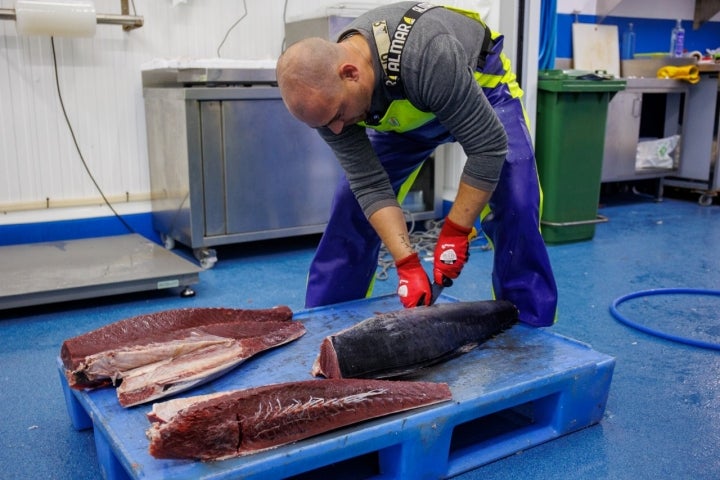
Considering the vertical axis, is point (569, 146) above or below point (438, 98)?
below

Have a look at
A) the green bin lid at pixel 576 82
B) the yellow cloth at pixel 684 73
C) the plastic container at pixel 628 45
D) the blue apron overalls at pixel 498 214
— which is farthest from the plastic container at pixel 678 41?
the blue apron overalls at pixel 498 214

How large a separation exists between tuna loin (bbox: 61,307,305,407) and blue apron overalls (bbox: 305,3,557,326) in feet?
1.23

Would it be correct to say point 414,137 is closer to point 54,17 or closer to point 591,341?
point 591,341

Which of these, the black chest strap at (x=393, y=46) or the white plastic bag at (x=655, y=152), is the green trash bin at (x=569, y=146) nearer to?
the white plastic bag at (x=655, y=152)

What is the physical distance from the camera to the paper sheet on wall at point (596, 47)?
18.1 ft

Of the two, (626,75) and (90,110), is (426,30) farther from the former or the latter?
(626,75)

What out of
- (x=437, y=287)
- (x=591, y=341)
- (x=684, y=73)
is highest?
(x=684, y=73)

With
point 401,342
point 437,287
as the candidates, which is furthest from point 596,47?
point 401,342

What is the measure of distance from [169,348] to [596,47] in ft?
16.2

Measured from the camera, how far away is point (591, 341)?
2.58 metres

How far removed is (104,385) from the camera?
1686 millimetres

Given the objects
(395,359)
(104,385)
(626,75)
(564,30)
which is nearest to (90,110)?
(104,385)

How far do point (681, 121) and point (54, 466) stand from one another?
545 centimetres

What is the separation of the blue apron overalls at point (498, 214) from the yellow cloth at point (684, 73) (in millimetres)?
3697
